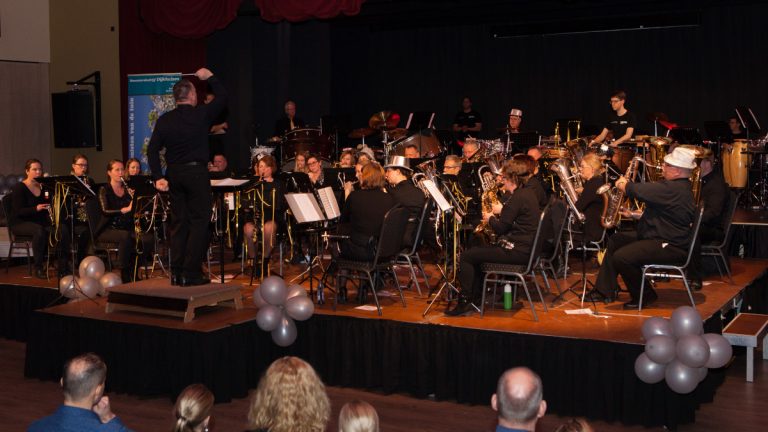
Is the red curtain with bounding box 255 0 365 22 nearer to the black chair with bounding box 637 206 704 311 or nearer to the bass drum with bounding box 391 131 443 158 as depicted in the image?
the bass drum with bounding box 391 131 443 158

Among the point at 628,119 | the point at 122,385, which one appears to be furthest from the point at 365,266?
the point at 628,119

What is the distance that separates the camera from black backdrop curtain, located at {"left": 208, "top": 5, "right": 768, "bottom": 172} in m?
16.2

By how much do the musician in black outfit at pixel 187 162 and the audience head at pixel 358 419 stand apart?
14.7ft

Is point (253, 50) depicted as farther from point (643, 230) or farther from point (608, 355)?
point (608, 355)

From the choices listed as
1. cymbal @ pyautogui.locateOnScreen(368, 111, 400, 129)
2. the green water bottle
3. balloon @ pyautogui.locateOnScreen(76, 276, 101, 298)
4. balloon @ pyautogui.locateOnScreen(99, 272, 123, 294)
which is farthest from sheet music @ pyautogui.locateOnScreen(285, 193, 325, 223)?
cymbal @ pyautogui.locateOnScreen(368, 111, 400, 129)

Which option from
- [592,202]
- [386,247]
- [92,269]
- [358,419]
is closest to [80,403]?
[358,419]

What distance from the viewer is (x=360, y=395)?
7.56 metres

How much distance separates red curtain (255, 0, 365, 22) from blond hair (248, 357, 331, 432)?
1121 cm

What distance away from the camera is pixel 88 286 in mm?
8664

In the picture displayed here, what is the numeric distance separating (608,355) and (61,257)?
6.23 meters

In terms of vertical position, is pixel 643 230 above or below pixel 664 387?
above

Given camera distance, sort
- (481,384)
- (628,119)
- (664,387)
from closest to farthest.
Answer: (664,387), (481,384), (628,119)

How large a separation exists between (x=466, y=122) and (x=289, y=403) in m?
14.2

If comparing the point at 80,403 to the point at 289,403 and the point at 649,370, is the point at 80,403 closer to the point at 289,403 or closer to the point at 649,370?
the point at 289,403
